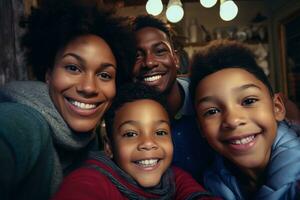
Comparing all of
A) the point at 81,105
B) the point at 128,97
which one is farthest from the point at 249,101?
the point at 81,105

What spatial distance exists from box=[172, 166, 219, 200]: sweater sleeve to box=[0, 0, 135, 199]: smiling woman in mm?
362

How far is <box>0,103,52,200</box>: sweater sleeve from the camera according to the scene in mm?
708

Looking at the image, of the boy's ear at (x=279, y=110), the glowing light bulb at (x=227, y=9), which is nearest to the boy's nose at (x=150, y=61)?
the boy's ear at (x=279, y=110)

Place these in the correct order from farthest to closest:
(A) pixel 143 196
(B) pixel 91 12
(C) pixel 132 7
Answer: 1. (C) pixel 132 7
2. (B) pixel 91 12
3. (A) pixel 143 196

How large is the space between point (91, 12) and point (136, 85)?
0.34 m

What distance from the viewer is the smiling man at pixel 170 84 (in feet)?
4.72

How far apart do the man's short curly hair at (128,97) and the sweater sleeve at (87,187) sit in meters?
0.29

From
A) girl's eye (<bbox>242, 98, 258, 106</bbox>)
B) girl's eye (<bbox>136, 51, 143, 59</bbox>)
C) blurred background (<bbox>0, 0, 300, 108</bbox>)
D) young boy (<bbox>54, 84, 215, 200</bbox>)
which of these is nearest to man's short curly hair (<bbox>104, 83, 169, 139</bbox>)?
young boy (<bbox>54, 84, 215, 200</bbox>)

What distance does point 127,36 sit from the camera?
1.41m

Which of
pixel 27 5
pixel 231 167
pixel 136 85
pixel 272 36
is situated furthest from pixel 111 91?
pixel 272 36

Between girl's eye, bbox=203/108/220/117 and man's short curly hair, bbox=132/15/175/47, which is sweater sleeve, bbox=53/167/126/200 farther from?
man's short curly hair, bbox=132/15/175/47

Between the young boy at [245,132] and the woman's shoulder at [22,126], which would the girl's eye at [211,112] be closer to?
the young boy at [245,132]

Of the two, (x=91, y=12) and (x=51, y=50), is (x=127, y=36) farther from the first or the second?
(x=51, y=50)

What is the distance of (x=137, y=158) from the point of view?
1.16m
